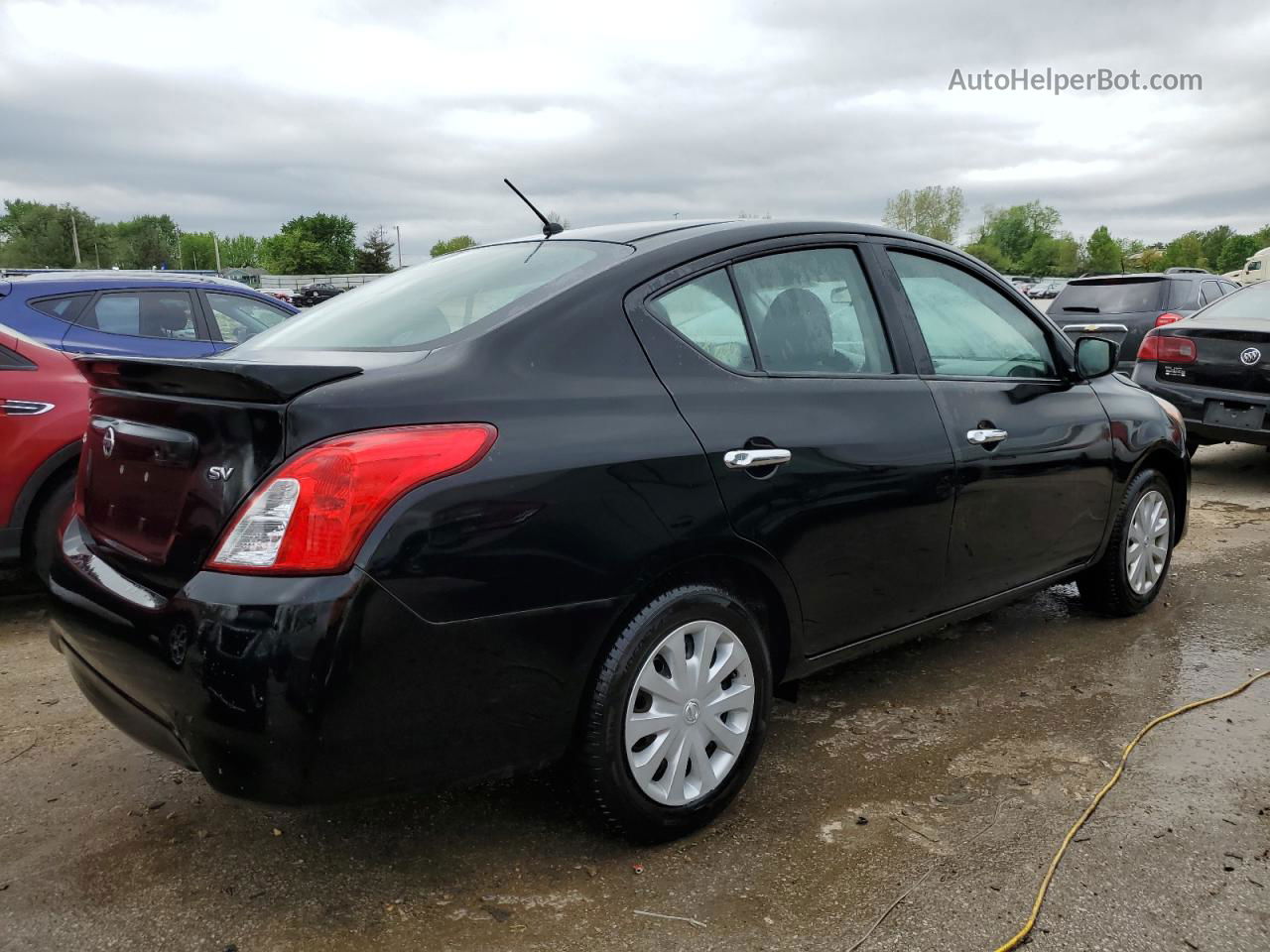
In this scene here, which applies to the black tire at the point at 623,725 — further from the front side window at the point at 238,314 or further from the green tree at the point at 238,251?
the green tree at the point at 238,251

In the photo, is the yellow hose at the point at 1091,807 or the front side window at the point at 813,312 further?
the front side window at the point at 813,312

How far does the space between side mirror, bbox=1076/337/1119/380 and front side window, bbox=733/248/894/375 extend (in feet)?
3.98

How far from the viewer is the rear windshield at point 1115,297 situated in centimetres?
1088

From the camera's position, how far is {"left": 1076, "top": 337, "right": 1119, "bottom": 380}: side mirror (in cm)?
406

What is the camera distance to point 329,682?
206 cm

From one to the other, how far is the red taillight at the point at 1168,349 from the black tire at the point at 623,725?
622cm

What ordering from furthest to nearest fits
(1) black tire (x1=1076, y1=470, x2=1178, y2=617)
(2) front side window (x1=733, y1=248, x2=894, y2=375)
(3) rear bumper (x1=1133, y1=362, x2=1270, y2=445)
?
(3) rear bumper (x1=1133, y1=362, x2=1270, y2=445) → (1) black tire (x1=1076, y1=470, x2=1178, y2=617) → (2) front side window (x1=733, y1=248, x2=894, y2=375)

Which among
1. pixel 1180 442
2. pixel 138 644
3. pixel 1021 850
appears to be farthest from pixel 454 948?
pixel 1180 442

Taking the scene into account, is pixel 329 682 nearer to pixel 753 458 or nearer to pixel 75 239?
pixel 753 458

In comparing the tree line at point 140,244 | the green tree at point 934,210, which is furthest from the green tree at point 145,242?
the green tree at point 934,210

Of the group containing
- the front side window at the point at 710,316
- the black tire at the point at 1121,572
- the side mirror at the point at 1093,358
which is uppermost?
the front side window at the point at 710,316

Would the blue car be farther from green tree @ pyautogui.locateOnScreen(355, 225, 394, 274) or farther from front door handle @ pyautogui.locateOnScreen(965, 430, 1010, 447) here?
green tree @ pyautogui.locateOnScreen(355, 225, 394, 274)

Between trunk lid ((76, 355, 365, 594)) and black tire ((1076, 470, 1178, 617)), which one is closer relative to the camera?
trunk lid ((76, 355, 365, 594))

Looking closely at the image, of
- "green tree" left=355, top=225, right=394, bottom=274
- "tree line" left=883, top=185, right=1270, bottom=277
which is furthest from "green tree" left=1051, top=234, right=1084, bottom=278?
"green tree" left=355, top=225, right=394, bottom=274
